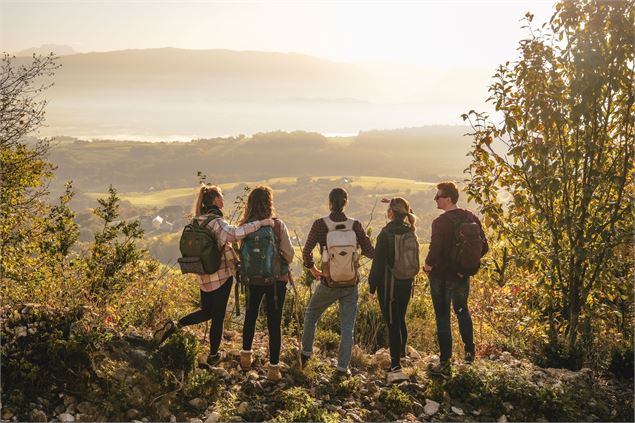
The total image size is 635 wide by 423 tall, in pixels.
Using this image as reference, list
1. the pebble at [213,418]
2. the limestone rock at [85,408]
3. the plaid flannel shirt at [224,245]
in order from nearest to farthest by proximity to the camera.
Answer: the limestone rock at [85,408] < the pebble at [213,418] < the plaid flannel shirt at [224,245]

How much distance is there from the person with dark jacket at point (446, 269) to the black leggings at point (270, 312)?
1.95 meters

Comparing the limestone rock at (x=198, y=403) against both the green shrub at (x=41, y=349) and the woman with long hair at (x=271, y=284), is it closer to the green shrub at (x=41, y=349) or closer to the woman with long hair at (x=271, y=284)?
the woman with long hair at (x=271, y=284)

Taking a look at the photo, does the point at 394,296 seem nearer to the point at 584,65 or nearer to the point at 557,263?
the point at 557,263

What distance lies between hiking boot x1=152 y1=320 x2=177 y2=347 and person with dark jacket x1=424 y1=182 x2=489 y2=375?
327cm

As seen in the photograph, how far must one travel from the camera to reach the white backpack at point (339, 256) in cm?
→ 627

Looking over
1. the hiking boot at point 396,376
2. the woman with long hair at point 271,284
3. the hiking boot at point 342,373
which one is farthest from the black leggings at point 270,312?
the hiking boot at point 396,376

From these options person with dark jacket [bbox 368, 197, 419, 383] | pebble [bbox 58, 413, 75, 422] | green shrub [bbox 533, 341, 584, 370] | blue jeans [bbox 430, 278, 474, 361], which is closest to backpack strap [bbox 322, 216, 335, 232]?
person with dark jacket [bbox 368, 197, 419, 383]

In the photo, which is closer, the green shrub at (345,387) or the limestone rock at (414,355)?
the green shrub at (345,387)

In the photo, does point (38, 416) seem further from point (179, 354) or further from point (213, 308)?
point (213, 308)

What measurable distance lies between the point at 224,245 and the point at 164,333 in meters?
1.33

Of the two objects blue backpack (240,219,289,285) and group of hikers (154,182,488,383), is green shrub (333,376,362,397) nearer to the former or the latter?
group of hikers (154,182,488,383)

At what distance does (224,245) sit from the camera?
623cm

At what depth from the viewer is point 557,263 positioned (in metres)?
6.90

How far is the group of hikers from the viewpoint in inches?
240
